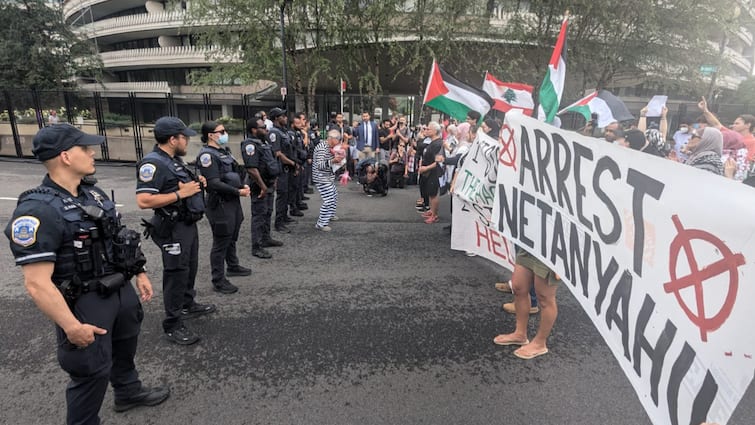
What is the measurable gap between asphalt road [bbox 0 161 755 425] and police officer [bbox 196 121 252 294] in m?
0.36

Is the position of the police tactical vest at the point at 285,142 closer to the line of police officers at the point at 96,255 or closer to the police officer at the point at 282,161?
the police officer at the point at 282,161

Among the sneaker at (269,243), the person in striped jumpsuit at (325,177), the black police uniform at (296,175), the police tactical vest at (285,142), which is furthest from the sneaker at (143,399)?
the black police uniform at (296,175)

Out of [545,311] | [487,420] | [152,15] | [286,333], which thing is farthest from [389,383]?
[152,15]

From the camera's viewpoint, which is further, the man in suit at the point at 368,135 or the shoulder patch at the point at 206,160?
the man in suit at the point at 368,135

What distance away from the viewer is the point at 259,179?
540 cm

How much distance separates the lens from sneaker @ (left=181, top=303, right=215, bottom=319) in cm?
394

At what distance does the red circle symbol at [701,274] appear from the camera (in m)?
1.39

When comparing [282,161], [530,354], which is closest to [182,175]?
[530,354]

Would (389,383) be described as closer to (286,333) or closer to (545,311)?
(286,333)

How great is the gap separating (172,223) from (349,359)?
1868 millimetres

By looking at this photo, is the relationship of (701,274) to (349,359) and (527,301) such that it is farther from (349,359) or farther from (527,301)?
(349,359)

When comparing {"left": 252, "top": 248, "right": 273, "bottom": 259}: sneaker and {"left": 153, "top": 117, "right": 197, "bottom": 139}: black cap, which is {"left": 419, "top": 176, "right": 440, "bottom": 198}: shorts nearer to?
{"left": 252, "top": 248, "right": 273, "bottom": 259}: sneaker

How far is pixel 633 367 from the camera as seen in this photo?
1.91m

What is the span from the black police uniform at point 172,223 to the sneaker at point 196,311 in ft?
1.38
